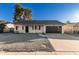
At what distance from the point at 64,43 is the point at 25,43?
1726 millimetres

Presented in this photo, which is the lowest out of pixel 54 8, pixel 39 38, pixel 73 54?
pixel 73 54

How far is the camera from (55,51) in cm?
515

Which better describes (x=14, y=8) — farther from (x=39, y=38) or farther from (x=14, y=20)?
(x=39, y=38)

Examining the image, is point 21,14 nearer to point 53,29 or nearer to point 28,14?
point 28,14

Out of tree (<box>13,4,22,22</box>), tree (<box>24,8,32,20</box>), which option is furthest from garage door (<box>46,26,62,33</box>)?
tree (<box>13,4,22,22</box>)

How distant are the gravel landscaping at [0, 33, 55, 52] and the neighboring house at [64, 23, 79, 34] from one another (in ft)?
3.57

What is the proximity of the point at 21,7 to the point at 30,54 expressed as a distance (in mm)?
1955

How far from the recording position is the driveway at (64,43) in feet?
17.3

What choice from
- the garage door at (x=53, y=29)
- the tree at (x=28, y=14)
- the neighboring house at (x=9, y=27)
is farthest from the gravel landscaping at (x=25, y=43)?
the tree at (x=28, y=14)

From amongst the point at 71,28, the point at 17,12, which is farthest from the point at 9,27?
the point at 71,28

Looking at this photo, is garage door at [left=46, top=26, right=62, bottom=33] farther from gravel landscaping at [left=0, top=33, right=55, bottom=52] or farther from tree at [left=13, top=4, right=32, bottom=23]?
tree at [left=13, top=4, right=32, bottom=23]

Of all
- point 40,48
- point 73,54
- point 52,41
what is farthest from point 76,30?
point 40,48

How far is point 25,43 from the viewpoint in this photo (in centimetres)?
552

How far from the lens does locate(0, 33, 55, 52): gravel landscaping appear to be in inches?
203
